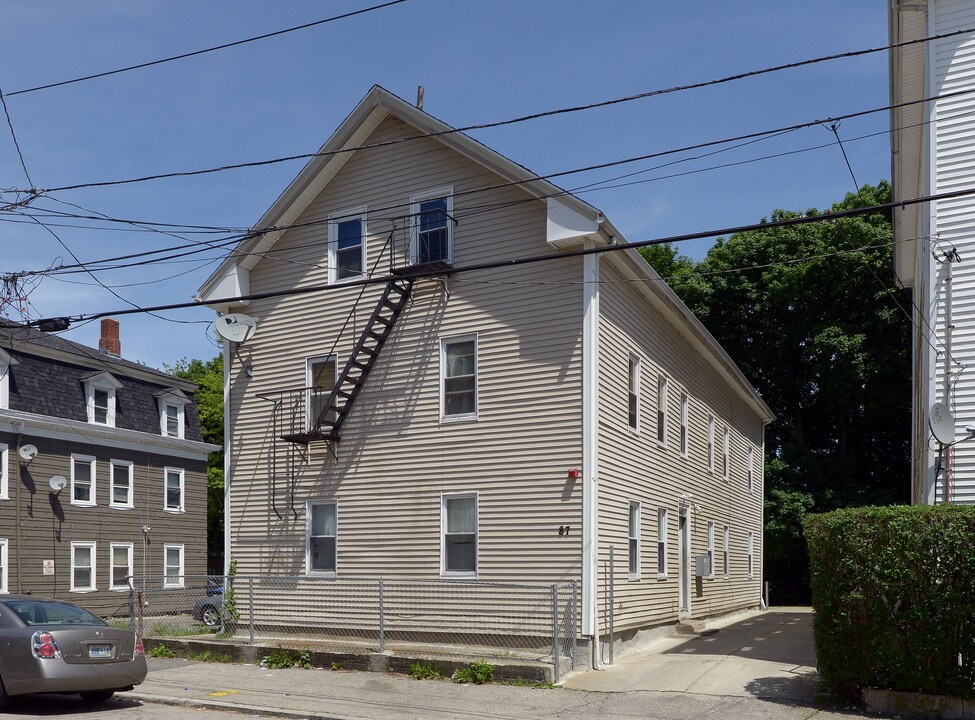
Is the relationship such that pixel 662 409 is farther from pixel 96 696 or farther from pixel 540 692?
pixel 96 696

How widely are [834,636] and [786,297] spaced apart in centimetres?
2865

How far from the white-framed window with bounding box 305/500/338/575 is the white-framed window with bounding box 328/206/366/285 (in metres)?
4.35

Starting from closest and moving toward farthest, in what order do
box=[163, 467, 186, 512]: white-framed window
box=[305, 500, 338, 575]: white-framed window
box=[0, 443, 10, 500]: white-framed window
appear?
box=[305, 500, 338, 575]: white-framed window, box=[0, 443, 10, 500]: white-framed window, box=[163, 467, 186, 512]: white-framed window

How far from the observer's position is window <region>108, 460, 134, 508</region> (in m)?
33.2

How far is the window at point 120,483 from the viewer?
3322 centimetres

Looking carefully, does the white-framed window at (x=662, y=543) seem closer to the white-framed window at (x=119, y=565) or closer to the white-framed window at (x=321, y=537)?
the white-framed window at (x=321, y=537)

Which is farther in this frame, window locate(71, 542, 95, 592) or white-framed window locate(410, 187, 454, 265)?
window locate(71, 542, 95, 592)

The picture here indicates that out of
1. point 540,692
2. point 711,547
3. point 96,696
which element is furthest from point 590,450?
point 711,547

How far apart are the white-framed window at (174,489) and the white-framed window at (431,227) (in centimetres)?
2054

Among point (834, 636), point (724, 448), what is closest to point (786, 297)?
point (724, 448)

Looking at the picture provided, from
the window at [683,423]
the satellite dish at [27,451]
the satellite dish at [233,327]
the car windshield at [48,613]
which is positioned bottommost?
the car windshield at [48,613]

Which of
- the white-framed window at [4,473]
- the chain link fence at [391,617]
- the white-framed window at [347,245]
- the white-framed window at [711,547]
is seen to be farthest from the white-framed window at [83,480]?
the white-framed window at [711,547]

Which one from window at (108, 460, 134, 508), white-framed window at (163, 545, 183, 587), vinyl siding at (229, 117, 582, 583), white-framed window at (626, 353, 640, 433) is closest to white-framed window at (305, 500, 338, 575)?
vinyl siding at (229, 117, 582, 583)

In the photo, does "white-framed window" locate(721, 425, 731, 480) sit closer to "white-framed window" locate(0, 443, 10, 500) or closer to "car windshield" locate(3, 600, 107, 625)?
"car windshield" locate(3, 600, 107, 625)
